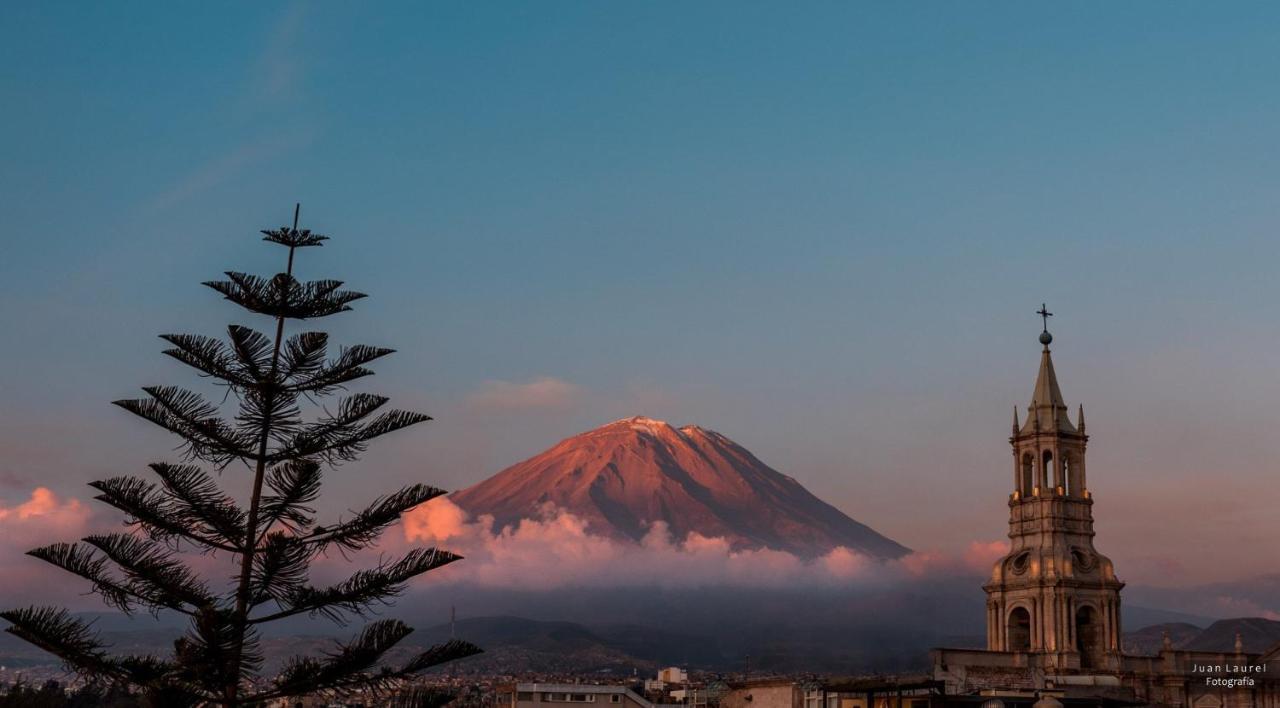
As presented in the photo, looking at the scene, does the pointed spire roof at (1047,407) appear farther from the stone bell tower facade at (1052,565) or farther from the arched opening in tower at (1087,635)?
the arched opening in tower at (1087,635)

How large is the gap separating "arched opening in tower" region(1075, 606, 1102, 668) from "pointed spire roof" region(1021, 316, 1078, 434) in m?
9.49

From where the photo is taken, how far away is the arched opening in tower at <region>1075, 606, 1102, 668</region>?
73.2 metres

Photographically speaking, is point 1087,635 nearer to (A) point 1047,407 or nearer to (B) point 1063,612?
(B) point 1063,612

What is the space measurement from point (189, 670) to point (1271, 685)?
65.4 m

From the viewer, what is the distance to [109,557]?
68.1 ft

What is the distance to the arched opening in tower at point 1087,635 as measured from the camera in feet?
240

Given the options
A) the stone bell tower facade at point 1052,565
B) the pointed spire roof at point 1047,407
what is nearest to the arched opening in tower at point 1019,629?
the stone bell tower facade at point 1052,565

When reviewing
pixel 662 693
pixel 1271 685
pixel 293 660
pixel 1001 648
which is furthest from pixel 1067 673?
pixel 293 660

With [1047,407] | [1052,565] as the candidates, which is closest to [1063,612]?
[1052,565]

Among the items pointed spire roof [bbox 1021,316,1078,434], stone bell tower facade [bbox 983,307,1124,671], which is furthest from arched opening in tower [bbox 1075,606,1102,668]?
pointed spire roof [bbox 1021,316,1078,434]

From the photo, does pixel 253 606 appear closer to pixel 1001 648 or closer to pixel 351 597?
pixel 351 597

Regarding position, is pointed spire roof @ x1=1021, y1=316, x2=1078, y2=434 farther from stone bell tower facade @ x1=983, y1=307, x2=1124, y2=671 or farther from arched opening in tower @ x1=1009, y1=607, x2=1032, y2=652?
arched opening in tower @ x1=1009, y1=607, x2=1032, y2=652

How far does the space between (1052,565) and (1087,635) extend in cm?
413

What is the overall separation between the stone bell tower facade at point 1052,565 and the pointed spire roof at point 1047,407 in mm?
53
